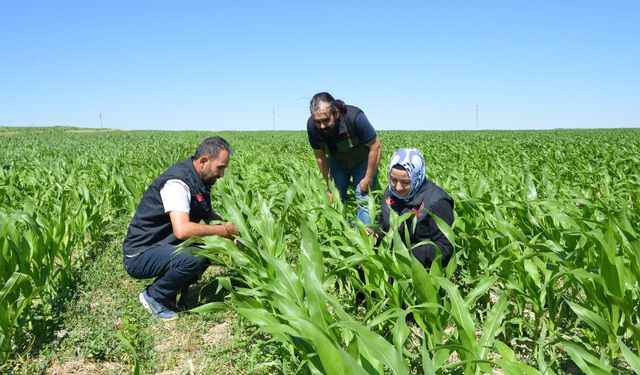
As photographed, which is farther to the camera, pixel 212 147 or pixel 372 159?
pixel 372 159

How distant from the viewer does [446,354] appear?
194cm

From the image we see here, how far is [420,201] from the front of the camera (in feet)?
11.6

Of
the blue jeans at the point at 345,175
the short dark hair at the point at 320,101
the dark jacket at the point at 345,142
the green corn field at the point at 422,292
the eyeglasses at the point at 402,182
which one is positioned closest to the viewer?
the green corn field at the point at 422,292

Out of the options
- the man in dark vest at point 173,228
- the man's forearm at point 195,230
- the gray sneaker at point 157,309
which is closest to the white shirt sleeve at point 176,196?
the man in dark vest at point 173,228

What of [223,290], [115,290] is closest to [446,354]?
[223,290]

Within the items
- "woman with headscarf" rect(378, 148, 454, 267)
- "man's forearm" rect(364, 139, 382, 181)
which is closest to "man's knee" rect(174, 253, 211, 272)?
"woman with headscarf" rect(378, 148, 454, 267)

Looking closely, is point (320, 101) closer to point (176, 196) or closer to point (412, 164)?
point (412, 164)

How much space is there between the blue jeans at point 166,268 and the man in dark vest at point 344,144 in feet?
5.38

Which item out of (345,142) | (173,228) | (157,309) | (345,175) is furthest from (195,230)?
(345,175)

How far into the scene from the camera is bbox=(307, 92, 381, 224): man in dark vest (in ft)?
15.3

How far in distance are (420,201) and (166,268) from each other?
1935 millimetres

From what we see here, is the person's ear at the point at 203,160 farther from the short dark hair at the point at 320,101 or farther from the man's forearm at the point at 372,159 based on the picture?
the man's forearm at the point at 372,159

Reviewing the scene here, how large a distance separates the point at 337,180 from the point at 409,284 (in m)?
2.93

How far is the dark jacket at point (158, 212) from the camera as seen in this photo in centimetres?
370
